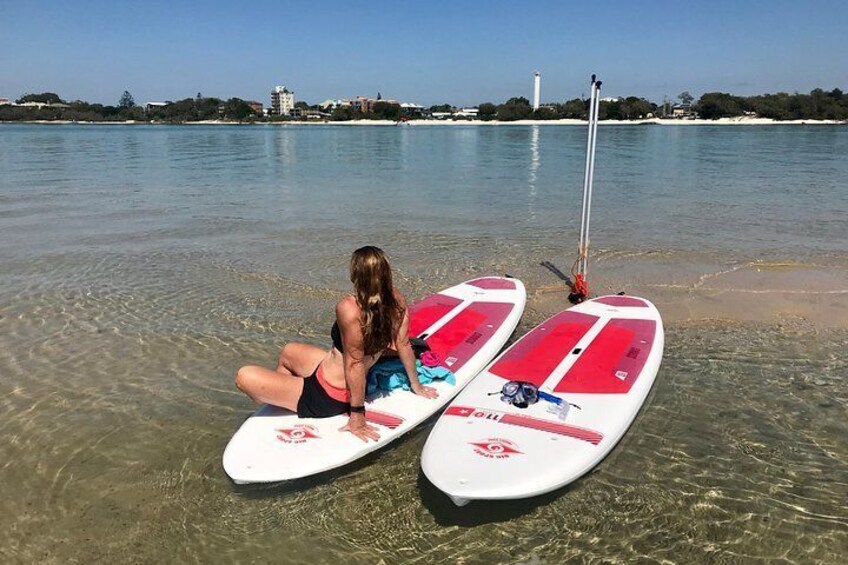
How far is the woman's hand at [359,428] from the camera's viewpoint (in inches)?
174

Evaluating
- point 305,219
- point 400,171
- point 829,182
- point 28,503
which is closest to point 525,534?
point 28,503

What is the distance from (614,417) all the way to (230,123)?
203113 millimetres

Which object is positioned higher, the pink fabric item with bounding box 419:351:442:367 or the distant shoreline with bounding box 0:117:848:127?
the distant shoreline with bounding box 0:117:848:127

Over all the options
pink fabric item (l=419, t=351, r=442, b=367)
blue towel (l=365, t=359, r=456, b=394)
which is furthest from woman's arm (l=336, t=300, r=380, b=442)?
pink fabric item (l=419, t=351, r=442, b=367)

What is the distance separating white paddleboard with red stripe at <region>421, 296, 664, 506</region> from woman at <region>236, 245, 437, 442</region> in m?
0.60

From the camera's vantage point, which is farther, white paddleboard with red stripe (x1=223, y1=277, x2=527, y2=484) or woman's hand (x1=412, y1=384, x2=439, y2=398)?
woman's hand (x1=412, y1=384, x2=439, y2=398)

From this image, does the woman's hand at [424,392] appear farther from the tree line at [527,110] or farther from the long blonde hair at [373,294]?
the tree line at [527,110]

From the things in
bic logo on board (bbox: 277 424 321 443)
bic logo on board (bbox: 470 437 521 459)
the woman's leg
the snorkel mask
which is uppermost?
the woman's leg

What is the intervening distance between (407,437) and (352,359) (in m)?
1.22

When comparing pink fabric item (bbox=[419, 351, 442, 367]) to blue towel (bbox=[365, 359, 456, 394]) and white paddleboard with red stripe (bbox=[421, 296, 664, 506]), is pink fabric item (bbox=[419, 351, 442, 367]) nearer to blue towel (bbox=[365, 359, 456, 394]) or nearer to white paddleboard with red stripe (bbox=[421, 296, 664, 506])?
blue towel (bbox=[365, 359, 456, 394])

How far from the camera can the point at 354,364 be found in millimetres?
4211

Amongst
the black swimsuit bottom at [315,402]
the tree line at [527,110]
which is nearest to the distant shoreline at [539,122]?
the tree line at [527,110]

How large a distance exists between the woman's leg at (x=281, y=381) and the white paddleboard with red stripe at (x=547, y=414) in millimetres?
1106

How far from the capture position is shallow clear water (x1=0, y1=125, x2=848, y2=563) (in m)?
4.04
